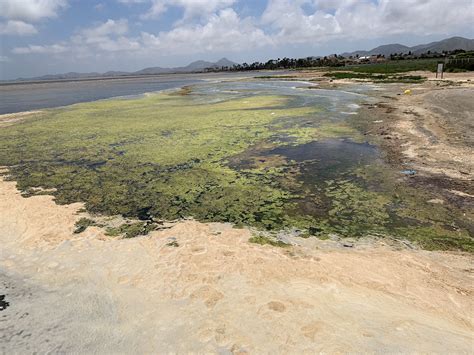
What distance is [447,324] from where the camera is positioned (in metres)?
4.23

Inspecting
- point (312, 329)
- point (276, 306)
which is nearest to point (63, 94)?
point (276, 306)

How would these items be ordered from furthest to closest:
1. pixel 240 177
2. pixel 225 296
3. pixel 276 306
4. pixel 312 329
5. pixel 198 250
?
pixel 240 177, pixel 198 250, pixel 225 296, pixel 276 306, pixel 312 329

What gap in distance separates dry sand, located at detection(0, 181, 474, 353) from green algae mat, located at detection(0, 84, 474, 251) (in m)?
0.87

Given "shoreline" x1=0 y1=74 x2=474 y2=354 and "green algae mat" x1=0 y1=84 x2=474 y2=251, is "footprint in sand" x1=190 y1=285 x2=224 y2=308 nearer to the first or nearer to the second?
"shoreline" x1=0 y1=74 x2=474 y2=354

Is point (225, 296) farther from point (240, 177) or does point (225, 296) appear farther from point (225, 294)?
point (240, 177)

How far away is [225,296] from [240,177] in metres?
5.34

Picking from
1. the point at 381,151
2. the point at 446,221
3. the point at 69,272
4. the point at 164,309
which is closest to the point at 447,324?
the point at 446,221

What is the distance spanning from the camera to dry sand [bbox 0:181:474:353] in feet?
13.5

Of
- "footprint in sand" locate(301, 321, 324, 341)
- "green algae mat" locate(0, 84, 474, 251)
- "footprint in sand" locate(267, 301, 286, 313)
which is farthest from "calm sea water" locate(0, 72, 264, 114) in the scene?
"footprint in sand" locate(301, 321, 324, 341)

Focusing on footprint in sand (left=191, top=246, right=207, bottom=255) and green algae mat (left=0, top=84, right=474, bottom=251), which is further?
green algae mat (left=0, top=84, right=474, bottom=251)

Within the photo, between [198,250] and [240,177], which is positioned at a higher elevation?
[240,177]

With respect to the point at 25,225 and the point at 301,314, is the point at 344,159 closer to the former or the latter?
the point at 301,314

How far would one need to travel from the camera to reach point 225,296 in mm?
4934

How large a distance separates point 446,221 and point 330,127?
33.4ft
